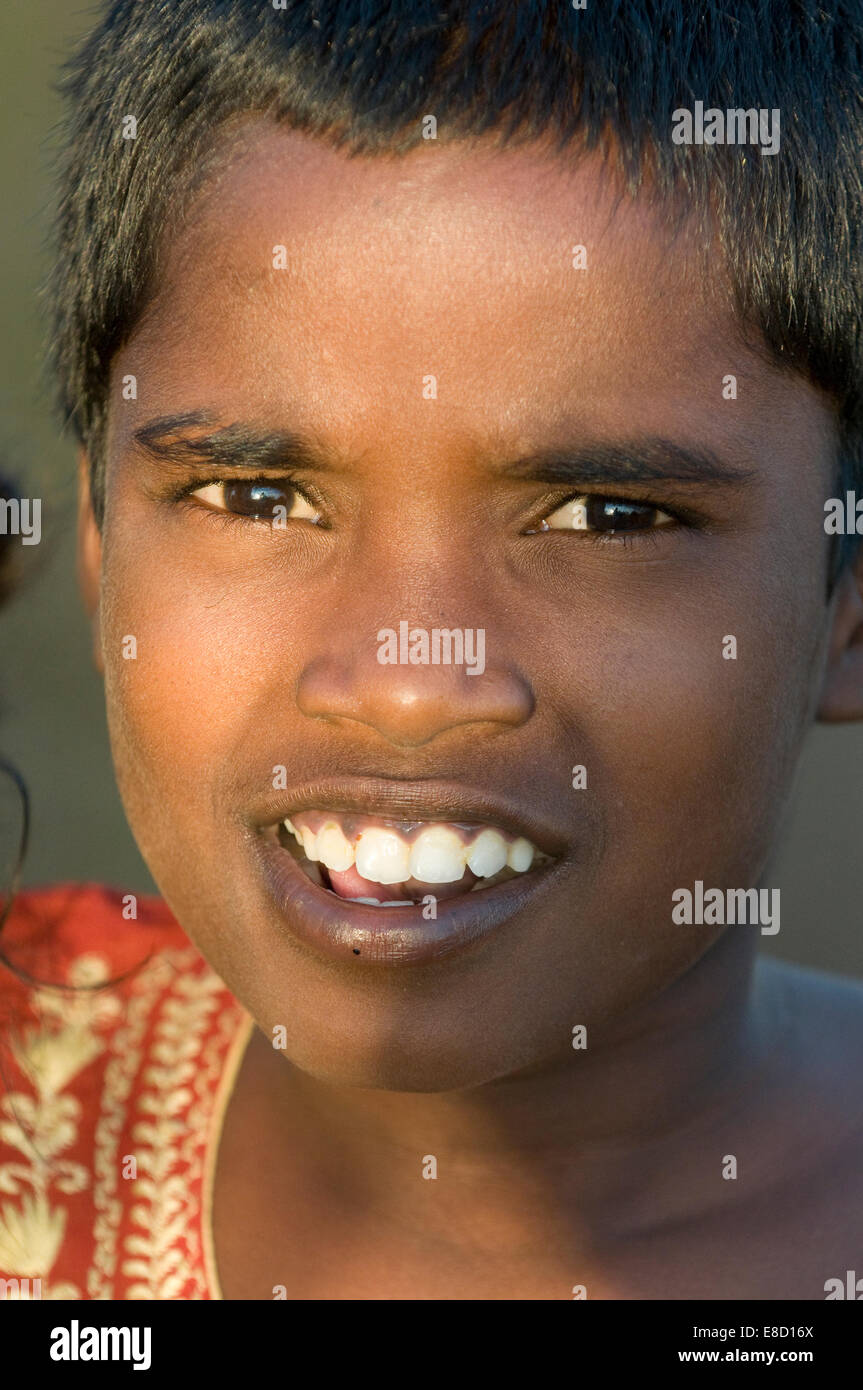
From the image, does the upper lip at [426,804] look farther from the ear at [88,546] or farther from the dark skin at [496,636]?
the ear at [88,546]

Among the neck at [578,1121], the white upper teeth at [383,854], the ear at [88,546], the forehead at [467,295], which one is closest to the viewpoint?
the forehead at [467,295]

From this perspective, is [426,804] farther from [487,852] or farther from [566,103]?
[566,103]

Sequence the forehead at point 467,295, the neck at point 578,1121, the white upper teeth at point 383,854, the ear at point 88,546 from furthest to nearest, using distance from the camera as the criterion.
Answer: the ear at point 88,546 < the neck at point 578,1121 < the white upper teeth at point 383,854 < the forehead at point 467,295

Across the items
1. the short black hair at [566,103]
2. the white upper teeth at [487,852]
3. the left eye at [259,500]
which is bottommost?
the white upper teeth at [487,852]

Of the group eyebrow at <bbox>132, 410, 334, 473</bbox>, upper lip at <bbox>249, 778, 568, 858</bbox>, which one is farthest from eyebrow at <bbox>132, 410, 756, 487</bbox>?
upper lip at <bbox>249, 778, 568, 858</bbox>

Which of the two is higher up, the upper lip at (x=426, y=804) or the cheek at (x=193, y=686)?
the cheek at (x=193, y=686)

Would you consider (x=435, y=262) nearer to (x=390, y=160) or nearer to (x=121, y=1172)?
(x=390, y=160)

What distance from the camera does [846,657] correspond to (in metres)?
1.66

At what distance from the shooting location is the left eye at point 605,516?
4.47 feet

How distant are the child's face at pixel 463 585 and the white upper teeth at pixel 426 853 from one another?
A: 3 centimetres

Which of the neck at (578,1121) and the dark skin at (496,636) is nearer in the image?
the dark skin at (496,636)

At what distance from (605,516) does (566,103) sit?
13.3 inches

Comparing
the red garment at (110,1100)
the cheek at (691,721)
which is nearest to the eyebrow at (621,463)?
the cheek at (691,721)

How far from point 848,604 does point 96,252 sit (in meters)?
0.83
